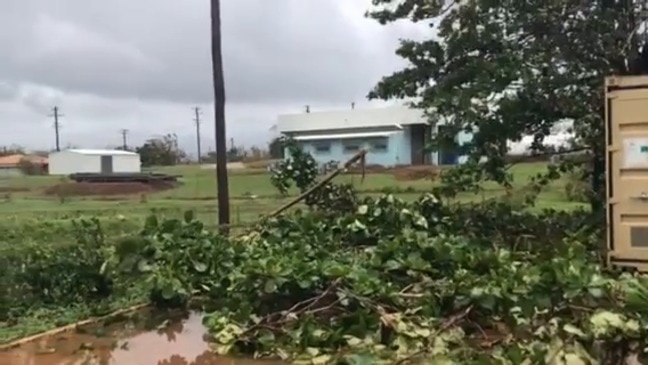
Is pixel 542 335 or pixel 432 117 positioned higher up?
pixel 432 117

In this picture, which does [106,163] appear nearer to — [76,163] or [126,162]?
[126,162]

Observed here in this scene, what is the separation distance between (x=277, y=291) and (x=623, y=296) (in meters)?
3.30

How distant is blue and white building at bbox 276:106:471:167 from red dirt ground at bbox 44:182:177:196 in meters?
6.89

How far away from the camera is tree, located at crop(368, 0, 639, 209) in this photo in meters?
12.6

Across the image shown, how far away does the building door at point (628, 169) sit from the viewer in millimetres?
8820

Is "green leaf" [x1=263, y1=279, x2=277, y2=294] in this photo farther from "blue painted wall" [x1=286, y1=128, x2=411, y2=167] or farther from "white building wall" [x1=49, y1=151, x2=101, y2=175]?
"white building wall" [x1=49, y1=151, x2=101, y2=175]

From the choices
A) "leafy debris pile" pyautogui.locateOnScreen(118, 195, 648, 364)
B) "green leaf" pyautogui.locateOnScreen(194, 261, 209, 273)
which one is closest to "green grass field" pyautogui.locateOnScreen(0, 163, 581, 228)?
"leafy debris pile" pyautogui.locateOnScreen(118, 195, 648, 364)

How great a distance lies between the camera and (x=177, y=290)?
32.8ft

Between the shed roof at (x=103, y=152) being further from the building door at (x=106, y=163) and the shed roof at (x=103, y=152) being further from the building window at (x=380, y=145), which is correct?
the building window at (x=380, y=145)

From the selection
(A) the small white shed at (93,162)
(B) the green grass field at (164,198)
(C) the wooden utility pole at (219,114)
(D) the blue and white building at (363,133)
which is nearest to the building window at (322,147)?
(D) the blue and white building at (363,133)

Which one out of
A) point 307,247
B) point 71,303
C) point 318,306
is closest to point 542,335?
point 318,306

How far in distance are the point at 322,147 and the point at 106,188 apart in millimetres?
12226

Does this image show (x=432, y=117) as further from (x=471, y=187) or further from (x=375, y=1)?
(x=375, y=1)

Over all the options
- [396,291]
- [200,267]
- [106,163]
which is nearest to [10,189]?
[106,163]
